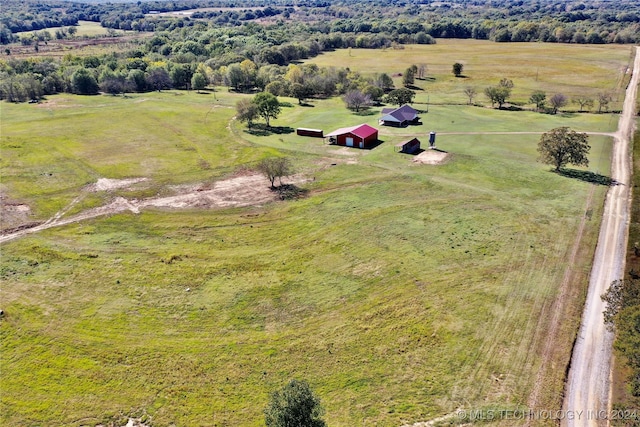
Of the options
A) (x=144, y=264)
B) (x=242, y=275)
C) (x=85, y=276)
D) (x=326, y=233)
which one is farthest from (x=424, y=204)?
(x=85, y=276)

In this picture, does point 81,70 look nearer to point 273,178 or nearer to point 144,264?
point 273,178

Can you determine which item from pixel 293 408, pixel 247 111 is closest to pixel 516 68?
pixel 247 111

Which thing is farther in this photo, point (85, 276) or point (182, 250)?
point (182, 250)

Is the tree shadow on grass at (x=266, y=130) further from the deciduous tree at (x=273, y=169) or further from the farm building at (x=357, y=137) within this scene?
the deciduous tree at (x=273, y=169)

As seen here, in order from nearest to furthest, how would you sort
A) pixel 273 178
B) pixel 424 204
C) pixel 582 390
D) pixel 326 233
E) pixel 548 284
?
pixel 582 390 → pixel 548 284 → pixel 326 233 → pixel 424 204 → pixel 273 178

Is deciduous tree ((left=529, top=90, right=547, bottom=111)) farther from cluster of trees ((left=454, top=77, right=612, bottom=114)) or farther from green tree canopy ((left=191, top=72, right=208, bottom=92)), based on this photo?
green tree canopy ((left=191, top=72, right=208, bottom=92))

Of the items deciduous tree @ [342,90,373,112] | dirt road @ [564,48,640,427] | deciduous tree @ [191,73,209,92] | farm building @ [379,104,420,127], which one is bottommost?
dirt road @ [564,48,640,427]

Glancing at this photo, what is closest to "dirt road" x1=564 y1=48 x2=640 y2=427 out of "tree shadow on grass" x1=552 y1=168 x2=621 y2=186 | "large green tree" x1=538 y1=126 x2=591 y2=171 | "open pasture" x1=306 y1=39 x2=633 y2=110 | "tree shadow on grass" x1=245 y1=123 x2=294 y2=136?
"tree shadow on grass" x1=552 y1=168 x2=621 y2=186
